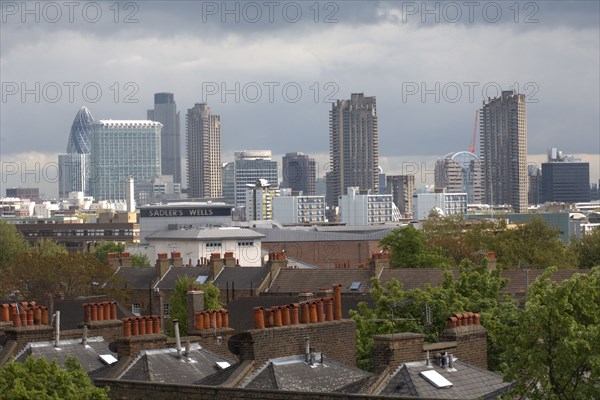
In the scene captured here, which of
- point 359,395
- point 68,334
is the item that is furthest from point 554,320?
point 68,334

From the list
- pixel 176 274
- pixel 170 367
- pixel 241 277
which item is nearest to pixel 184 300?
pixel 241 277

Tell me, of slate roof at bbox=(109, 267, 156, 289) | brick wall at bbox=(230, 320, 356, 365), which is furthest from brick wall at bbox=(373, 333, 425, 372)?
slate roof at bbox=(109, 267, 156, 289)

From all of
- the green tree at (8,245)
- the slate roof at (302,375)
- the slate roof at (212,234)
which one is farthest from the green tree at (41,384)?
the slate roof at (212,234)

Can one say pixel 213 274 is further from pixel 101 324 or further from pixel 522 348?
pixel 522 348

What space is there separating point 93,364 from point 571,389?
1430 centimetres

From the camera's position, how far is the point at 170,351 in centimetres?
4091

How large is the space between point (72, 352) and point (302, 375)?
8.35 m

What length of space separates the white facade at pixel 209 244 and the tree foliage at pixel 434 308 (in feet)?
367

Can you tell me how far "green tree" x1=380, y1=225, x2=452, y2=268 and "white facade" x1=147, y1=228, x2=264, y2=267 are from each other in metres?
54.4

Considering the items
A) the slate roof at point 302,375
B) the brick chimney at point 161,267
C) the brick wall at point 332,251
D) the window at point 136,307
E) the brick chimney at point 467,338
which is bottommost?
the window at point 136,307

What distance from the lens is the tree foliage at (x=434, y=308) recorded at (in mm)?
49562

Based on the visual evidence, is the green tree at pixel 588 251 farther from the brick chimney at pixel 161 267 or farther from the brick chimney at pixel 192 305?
the brick chimney at pixel 192 305

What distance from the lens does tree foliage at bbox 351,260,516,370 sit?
4956 centimetres

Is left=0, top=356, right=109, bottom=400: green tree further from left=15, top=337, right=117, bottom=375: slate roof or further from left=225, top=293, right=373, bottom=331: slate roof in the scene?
left=225, top=293, right=373, bottom=331: slate roof
